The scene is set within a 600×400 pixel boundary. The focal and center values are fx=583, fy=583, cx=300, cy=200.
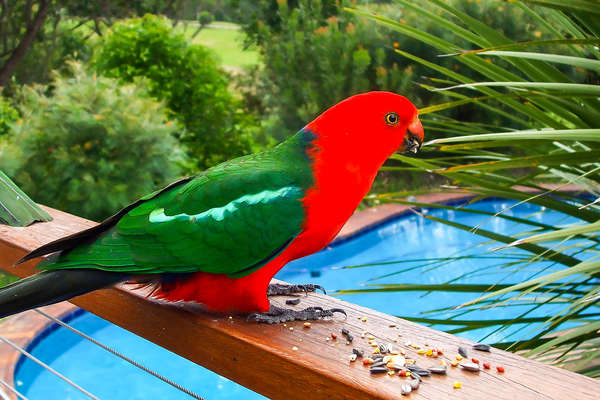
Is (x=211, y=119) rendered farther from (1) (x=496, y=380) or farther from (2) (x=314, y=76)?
(1) (x=496, y=380)

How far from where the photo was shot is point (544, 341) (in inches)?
51.2

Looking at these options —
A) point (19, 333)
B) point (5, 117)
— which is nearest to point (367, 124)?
point (19, 333)

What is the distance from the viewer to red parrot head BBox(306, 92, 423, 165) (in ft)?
3.21

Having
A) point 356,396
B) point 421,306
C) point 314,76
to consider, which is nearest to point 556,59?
point 356,396

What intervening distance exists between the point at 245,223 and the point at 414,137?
344 mm

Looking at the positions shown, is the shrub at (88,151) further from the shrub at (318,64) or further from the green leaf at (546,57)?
the green leaf at (546,57)

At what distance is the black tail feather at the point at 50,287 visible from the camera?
0.82 meters

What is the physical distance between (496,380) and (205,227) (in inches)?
19.3

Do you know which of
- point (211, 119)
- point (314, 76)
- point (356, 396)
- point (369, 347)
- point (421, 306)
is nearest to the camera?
point (356, 396)

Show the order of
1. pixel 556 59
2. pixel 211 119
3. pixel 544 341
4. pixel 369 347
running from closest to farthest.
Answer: pixel 369 347
pixel 556 59
pixel 544 341
pixel 211 119

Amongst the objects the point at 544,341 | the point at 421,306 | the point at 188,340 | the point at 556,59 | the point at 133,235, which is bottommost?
the point at 421,306

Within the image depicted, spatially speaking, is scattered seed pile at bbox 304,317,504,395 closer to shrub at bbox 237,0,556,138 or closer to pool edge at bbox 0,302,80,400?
pool edge at bbox 0,302,80,400

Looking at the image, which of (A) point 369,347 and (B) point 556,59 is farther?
(B) point 556,59

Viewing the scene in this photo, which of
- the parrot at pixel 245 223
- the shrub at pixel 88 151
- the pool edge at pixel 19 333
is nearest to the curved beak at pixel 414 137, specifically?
the parrot at pixel 245 223
